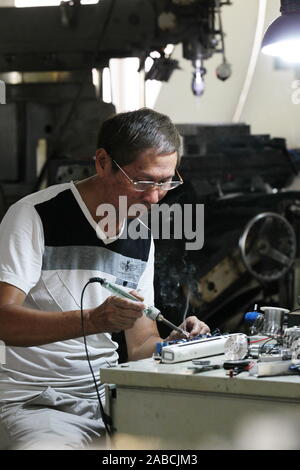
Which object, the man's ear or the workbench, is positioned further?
the man's ear

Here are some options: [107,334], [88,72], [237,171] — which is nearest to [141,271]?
[107,334]

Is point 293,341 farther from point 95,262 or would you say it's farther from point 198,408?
point 95,262

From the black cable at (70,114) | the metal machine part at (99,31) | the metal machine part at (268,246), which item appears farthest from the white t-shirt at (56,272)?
the metal machine part at (268,246)

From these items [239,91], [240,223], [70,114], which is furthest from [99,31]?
[240,223]

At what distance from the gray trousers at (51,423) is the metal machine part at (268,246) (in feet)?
9.54

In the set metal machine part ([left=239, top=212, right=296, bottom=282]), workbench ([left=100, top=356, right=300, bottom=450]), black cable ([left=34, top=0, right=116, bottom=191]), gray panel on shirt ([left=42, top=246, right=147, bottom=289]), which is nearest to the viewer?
workbench ([left=100, top=356, right=300, bottom=450])

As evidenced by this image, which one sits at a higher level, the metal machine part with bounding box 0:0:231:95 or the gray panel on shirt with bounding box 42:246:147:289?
the metal machine part with bounding box 0:0:231:95

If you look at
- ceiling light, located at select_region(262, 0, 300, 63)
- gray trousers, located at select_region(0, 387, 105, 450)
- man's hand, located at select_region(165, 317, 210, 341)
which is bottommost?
gray trousers, located at select_region(0, 387, 105, 450)

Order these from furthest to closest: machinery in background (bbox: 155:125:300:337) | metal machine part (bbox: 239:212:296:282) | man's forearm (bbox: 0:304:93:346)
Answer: metal machine part (bbox: 239:212:296:282), machinery in background (bbox: 155:125:300:337), man's forearm (bbox: 0:304:93:346)

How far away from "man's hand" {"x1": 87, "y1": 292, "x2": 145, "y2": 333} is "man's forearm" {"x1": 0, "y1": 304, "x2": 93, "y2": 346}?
1.1 inches

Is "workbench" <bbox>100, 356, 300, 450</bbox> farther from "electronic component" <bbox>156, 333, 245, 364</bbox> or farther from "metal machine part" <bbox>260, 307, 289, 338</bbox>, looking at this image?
"metal machine part" <bbox>260, 307, 289, 338</bbox>

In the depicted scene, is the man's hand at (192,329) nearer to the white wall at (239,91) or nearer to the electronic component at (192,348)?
the electronic component at (192,348)

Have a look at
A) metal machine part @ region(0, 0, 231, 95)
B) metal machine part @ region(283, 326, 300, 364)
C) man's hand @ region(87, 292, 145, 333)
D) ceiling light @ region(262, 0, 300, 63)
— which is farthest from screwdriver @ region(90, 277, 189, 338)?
metal machine part @ region(0, 0, 231, 95)

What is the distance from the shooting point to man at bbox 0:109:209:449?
166cm
